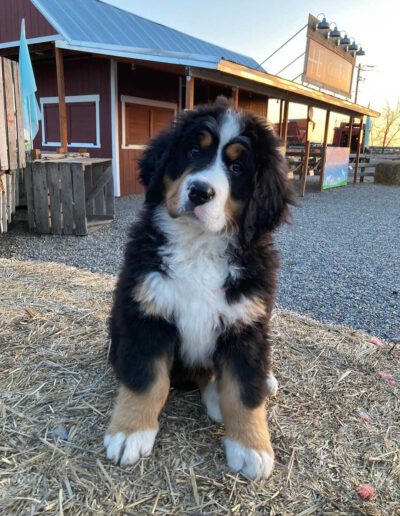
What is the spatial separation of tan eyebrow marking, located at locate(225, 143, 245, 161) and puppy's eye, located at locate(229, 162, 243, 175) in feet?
0.09

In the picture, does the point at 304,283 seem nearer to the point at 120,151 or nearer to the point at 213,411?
the point at 213,411

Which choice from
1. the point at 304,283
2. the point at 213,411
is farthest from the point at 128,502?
the point at 304,283

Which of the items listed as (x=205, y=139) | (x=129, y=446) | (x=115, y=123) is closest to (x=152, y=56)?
(x=115, y=123)

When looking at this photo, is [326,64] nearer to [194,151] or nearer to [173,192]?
[194,151]

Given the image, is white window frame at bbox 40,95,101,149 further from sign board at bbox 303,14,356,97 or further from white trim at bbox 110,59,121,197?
Answer: sign board at bbox 303,14,356,97

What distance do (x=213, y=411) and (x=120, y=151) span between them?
11.3 metres

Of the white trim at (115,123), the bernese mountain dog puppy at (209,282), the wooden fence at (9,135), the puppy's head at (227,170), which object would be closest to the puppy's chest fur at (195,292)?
the bernese mountain dog puppy at (209,282)

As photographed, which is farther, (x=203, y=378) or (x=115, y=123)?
(x=115, y=123)

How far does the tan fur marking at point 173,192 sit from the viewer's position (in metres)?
1.98

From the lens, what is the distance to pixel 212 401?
2.26 meters

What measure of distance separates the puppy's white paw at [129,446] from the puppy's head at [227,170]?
38.8 inches

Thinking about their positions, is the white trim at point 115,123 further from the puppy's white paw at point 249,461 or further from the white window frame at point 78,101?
the puppy's white paw at point 249,461

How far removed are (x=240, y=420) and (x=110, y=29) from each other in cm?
1287

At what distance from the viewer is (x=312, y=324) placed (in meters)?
3.81
